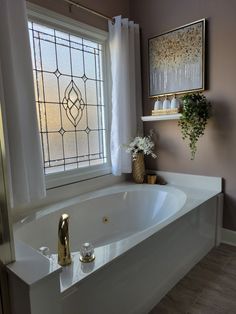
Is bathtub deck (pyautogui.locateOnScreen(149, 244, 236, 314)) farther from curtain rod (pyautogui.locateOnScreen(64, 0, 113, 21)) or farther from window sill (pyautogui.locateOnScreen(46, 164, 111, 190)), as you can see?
curtain rod (pyautogui.locateOnScreen(64, 0, 113, 21))

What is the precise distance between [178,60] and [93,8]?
3.37 feet

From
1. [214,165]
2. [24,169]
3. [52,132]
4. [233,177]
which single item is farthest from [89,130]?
[233,177]

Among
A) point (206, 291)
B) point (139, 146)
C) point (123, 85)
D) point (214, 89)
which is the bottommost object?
point (206, 291)

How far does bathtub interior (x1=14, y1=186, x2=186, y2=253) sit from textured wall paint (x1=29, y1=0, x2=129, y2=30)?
1774 millimetres

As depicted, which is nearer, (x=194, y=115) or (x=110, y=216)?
(x=194, y=115)

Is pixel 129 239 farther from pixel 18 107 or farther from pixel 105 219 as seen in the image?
pixel 18 107

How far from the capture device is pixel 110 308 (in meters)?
1.26

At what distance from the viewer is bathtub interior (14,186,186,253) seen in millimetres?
1895

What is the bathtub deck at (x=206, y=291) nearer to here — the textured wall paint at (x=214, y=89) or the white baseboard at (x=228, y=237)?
the white baseboard at (x=228, y=237)

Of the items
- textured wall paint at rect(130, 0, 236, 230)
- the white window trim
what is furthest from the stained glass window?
textured wall paint at rect(130, 0, 236, 230)

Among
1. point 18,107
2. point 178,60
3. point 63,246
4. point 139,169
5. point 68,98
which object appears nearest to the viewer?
point 63,246

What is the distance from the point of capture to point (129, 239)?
55.2 inches

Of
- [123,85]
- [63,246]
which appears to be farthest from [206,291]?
[123,85]

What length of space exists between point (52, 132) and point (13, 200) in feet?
2.54
